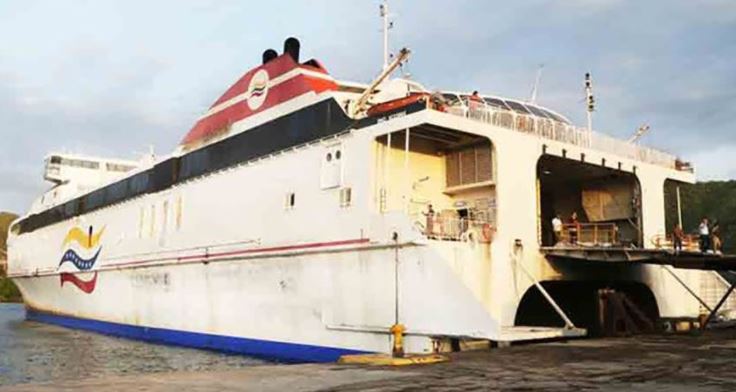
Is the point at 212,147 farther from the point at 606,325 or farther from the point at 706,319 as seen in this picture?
the point at 706,319

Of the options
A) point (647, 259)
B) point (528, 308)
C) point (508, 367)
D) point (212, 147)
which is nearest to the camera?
point (508, 367)

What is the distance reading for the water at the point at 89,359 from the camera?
17297mm

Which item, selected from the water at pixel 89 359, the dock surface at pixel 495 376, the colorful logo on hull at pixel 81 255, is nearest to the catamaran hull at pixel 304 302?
the water at pixel 89 359

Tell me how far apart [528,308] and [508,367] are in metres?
8.86

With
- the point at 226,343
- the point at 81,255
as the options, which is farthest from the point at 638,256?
the point at 81,255

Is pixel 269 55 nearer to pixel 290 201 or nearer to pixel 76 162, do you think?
pixel 290 201

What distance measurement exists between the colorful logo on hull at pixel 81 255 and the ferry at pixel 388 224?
601 cm

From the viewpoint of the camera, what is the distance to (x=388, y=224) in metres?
14.9

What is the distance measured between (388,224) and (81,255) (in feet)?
74.5

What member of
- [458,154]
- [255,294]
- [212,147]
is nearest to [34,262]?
[212,147]

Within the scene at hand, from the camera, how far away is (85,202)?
32.9 meters

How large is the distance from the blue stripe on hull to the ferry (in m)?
0.07

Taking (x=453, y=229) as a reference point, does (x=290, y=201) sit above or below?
above

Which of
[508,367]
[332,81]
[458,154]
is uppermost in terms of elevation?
[332,81]
